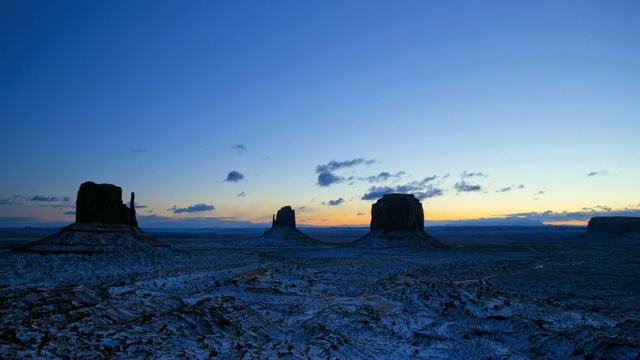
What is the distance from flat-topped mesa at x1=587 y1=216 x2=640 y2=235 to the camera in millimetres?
112637

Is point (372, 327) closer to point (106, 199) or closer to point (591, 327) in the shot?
point (591, 327)

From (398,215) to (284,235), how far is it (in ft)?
102

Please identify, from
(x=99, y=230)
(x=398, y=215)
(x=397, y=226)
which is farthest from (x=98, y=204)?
(x=398, y=215)

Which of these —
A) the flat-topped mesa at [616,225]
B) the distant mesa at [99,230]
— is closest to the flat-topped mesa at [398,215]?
the distant mesa at [99,230]

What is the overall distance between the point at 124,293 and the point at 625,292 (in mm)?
30104

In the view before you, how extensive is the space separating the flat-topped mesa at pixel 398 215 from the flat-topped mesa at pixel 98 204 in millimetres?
48314

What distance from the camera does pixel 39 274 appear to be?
101 feet

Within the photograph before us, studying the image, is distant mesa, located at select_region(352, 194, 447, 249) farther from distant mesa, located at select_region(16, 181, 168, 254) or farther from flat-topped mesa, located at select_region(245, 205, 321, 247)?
distant mesa, located at select_region(16, 181, 168, 254)

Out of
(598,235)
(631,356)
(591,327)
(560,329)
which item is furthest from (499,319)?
(598,235)

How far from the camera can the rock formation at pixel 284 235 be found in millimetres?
89688

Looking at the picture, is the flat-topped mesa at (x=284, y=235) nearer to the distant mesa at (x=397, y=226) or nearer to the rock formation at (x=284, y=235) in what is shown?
the rock formation at (x=284, y=235)

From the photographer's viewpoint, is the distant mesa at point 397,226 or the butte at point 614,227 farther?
the butte at point 614,227

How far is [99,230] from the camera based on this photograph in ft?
146

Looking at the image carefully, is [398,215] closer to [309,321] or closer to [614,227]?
[309,321]
